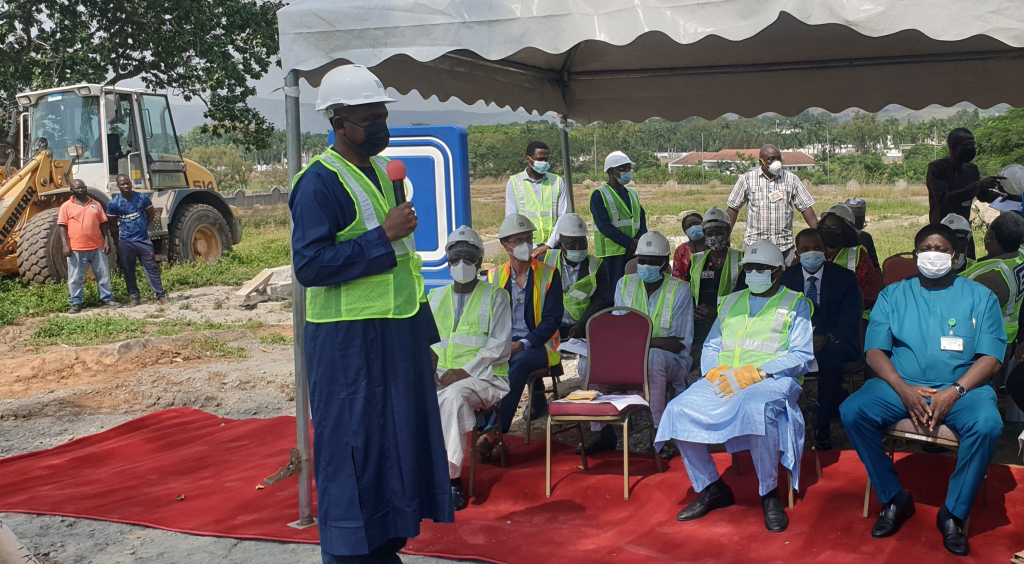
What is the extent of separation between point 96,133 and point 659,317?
11.7m

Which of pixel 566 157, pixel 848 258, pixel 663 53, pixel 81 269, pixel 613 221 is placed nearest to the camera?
pixel 848 258

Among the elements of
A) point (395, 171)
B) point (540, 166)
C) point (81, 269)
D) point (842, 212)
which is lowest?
point (81, 269)

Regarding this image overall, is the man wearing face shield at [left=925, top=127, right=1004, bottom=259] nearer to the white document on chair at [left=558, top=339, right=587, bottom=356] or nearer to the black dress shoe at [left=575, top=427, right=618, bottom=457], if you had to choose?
the white document on chair at [left=558, top=339, right=587, bottom=356]

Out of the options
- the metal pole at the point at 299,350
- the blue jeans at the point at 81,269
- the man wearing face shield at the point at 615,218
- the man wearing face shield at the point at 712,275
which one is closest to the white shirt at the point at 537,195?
the man wearing face shield at the point at 615,218

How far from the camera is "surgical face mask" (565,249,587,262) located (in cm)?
701

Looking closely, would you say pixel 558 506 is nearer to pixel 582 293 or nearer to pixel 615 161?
pixel 582 293

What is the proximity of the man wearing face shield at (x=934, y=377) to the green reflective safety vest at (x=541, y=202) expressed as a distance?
4.06 meters

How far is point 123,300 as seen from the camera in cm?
1322

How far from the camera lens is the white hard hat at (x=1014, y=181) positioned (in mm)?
7667

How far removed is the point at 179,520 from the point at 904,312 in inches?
152

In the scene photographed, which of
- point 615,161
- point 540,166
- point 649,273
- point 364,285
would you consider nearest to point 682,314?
point 649,273

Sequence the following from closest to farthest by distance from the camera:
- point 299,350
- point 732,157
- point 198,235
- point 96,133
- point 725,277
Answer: point 299,350, point 725,277, point 96,133, point 198,235, point 732,157

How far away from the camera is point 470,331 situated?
5500 millimetres

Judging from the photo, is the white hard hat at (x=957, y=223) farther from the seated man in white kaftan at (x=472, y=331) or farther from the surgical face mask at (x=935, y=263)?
the seated man in white kaftan at (x=472, y=331)
